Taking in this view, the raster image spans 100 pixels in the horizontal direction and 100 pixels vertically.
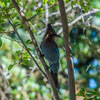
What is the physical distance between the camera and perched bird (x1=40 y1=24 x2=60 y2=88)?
1.37 meters

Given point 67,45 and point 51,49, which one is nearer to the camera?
point 67,45

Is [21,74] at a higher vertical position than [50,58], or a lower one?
higher

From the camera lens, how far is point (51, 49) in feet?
4.60

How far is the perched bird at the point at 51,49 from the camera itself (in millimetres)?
1366

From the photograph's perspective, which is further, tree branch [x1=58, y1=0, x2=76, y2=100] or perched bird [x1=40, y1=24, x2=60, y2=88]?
perched bird [x1=40, y1=24, x2=60, y2=88]

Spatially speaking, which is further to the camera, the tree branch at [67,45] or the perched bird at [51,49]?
the perched bird at [51,49]

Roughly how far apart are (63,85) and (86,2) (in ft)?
5.73

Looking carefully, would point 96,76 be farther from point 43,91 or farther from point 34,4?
point 34,4

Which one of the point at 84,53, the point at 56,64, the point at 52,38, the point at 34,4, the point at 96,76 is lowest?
the point at 56,64

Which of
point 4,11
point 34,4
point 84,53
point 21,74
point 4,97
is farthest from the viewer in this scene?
point 84,53

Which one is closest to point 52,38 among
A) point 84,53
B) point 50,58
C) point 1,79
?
point 50,58

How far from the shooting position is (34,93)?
10.3ft

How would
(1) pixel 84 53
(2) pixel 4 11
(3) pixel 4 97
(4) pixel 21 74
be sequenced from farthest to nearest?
(1) pixel 84 53
(4) pixel 21 74
(3) pixel 4 97
(2) pixel 4 11

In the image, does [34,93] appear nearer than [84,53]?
Yes
